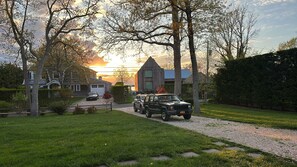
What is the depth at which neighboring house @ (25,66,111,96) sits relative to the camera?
61.1 meters

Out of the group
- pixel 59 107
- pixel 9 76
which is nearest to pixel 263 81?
pixel 59 107

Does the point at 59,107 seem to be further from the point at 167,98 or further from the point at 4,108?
the point at 167,98

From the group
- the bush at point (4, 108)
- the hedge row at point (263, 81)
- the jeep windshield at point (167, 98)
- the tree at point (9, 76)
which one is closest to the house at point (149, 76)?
the tree at point (9, 76)

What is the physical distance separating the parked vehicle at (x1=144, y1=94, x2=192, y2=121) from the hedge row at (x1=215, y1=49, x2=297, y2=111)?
33.5ft

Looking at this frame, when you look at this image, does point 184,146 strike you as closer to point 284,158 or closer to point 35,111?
point 284,158

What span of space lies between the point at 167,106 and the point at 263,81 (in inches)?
496

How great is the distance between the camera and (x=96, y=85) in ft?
240

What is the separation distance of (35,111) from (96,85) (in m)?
46.2

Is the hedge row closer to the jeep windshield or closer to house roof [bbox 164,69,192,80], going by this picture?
the jeep windshield

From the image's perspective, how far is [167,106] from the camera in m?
18.0

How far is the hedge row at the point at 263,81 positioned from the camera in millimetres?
23672

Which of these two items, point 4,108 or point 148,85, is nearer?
point 4,108

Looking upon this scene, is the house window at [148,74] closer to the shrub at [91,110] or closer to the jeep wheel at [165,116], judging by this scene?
the shrub at [91,110]

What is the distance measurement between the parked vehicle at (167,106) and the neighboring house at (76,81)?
41.6 m
